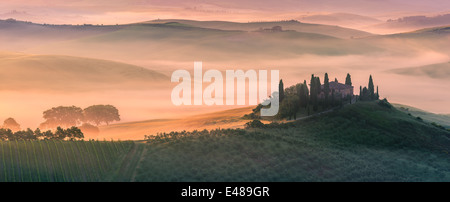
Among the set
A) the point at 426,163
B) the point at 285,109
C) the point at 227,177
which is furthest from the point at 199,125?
the point at 426,163

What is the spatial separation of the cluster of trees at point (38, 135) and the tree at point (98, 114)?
4569cm

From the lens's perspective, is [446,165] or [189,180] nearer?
[189,180]

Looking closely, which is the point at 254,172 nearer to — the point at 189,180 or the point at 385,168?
the point at 189,180

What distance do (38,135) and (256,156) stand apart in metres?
39.6

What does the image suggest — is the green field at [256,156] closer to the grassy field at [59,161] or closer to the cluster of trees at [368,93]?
the grassy field at [59,161]

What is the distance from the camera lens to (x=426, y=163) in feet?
322

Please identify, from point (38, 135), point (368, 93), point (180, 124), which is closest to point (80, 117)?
point (180, 124)

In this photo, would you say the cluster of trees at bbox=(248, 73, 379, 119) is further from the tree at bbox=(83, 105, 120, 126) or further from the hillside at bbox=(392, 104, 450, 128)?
the tree at bbox=(83, 105, 120, 126)

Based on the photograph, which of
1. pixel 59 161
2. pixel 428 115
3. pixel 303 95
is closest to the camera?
pixel 59 161

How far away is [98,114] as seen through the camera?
14025 centimetres

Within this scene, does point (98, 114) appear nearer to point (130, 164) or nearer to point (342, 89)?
point (130, 164)

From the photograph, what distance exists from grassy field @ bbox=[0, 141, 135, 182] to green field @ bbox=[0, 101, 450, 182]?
0.14m

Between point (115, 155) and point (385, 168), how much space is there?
47667 millimetres

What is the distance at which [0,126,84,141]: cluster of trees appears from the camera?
91.9 meters
